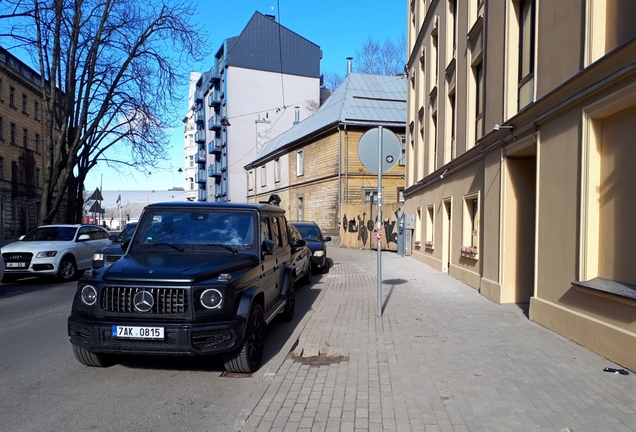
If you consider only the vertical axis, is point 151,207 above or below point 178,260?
above

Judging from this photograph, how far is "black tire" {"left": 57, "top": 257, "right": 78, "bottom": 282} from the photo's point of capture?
13.2 meters

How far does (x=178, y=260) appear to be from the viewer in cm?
529

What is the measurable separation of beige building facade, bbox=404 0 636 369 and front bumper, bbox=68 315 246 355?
4.06m

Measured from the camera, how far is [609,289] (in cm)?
528

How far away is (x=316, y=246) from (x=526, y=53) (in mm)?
7991

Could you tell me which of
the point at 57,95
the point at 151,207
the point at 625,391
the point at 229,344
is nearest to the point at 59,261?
the point at 151,207

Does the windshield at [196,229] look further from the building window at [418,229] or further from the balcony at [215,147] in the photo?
the balcony at [215,147]

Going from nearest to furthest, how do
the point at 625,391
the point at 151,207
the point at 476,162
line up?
the point at 625,391, the point at 151,207, the point at 476,162

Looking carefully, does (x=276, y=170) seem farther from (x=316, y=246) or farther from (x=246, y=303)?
(x=246, y=303)

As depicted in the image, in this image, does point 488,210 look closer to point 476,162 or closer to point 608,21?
point 476,162

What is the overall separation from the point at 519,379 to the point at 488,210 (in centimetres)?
541

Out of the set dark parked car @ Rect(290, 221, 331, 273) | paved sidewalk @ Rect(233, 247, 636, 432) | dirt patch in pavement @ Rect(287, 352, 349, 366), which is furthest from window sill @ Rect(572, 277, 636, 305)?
dark parked car @ Rect(290, 221, 331, 273)

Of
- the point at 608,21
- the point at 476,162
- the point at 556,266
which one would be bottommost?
the point at 556,266

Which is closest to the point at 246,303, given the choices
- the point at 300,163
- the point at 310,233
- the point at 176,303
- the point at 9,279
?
the point at 176,303
